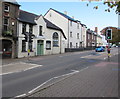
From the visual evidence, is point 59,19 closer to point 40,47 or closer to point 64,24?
point 64,24

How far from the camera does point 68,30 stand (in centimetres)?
3559

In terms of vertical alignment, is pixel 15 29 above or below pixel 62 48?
above

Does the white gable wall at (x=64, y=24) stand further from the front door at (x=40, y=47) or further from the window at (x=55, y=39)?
the front door at (x=40, y=47)

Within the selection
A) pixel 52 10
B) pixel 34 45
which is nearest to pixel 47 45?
pixel 34 45

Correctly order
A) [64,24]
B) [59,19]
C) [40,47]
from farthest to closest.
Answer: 1. [59,19]
2. [64,24]
3. [40,47]

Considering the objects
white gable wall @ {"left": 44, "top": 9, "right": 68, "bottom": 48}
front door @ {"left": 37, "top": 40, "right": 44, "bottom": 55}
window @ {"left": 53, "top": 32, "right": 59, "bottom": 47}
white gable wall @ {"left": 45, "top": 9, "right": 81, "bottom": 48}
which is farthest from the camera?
white gable wall @ {"left": 44, "top": 9, "right": 68, "bottom": 48}

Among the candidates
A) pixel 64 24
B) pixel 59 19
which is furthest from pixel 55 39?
pixel 59 19

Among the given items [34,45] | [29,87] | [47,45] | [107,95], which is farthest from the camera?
[47,45]

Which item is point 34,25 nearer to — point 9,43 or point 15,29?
point 15,29

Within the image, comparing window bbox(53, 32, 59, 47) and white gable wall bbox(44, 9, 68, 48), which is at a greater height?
white gable wall bbox(44, 9, 68, 48)

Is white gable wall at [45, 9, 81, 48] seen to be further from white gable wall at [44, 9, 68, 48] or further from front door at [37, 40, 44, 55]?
front door at [37, 40, 44, 55]

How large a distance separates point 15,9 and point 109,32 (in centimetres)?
1455

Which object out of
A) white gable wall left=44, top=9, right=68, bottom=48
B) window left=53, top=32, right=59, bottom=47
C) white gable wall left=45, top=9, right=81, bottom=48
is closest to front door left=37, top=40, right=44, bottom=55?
window left=53, top=32, right=59, bottom=47

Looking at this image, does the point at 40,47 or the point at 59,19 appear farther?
the point at 59,19
